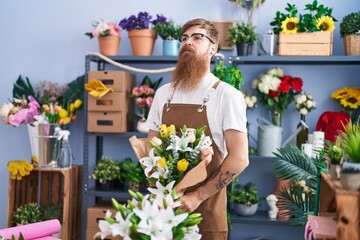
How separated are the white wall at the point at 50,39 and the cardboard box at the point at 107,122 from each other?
17.9 inches

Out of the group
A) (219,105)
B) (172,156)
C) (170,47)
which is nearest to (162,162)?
(172,156)

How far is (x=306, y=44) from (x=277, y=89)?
1.25 feet

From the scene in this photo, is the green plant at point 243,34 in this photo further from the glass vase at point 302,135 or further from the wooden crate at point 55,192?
the wooden crate at point 55,192

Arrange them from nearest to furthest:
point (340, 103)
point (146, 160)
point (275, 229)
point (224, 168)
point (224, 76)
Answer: point (146, 160)
point (224, 168)
point (224, 76)
point (340, 103)
point (275, 229)

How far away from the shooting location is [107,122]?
3.44 m

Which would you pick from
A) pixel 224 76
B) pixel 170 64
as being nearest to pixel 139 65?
pixel 170 64

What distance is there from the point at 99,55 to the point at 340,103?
70.3 inches

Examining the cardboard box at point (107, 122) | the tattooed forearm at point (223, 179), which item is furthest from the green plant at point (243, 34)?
the tattooed forearm at point (223, 179)

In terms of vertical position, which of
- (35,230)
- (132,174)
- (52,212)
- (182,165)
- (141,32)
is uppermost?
(141,32)

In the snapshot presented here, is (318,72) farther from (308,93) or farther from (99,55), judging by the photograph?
(99,55)

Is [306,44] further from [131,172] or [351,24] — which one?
[131,172]

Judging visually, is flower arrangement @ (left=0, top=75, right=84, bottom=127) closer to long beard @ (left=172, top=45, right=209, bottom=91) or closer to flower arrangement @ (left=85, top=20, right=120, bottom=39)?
flower arrangement @ (left=85, top=20, right=120, bottom=39)

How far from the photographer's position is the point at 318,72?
3.58 m

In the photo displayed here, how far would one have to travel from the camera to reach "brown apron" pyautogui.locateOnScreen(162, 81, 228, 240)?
1902 mm
